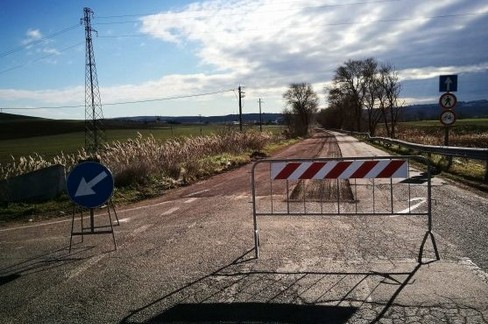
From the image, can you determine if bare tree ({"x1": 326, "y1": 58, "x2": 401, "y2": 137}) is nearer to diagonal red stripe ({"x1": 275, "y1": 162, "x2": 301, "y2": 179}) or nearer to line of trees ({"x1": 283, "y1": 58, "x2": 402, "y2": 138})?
line of trees ({"x1": 283, "y1": 58, "x2": 402, "y2": 138})

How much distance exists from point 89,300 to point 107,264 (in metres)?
1.39

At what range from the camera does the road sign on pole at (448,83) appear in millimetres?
17594

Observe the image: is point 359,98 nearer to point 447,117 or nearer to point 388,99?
point 388,99

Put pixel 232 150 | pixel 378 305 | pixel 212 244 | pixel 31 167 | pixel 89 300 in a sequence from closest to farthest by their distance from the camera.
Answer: pixel 378 305 → pixel 89 300 → pixel 212 244 → pixel 31 167 → pixel 232 150

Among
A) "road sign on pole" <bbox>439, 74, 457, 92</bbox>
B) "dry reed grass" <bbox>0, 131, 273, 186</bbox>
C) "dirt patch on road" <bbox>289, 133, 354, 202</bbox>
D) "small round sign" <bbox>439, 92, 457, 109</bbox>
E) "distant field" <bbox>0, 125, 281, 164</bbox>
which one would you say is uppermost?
"road sign on pole" <bbox>439, 74, 457, 92</bbox>

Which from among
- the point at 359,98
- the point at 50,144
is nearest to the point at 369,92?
the point at 359,98

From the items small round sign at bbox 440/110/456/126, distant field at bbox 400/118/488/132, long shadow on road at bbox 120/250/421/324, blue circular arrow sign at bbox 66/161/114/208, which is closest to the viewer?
long shadow on road at bbox 120/250/421/324

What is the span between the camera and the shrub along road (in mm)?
4594

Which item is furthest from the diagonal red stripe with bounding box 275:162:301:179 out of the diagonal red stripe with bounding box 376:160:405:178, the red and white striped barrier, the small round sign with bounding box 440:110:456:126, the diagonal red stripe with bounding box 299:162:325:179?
the small round sign with bounding box 440:110:456:126

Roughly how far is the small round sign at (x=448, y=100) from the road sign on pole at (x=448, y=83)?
0.63ft

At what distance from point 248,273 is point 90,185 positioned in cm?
331

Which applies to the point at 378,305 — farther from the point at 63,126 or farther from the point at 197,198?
the point at 63,126

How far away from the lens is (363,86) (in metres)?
73.1

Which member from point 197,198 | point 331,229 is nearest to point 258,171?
point 197,198
